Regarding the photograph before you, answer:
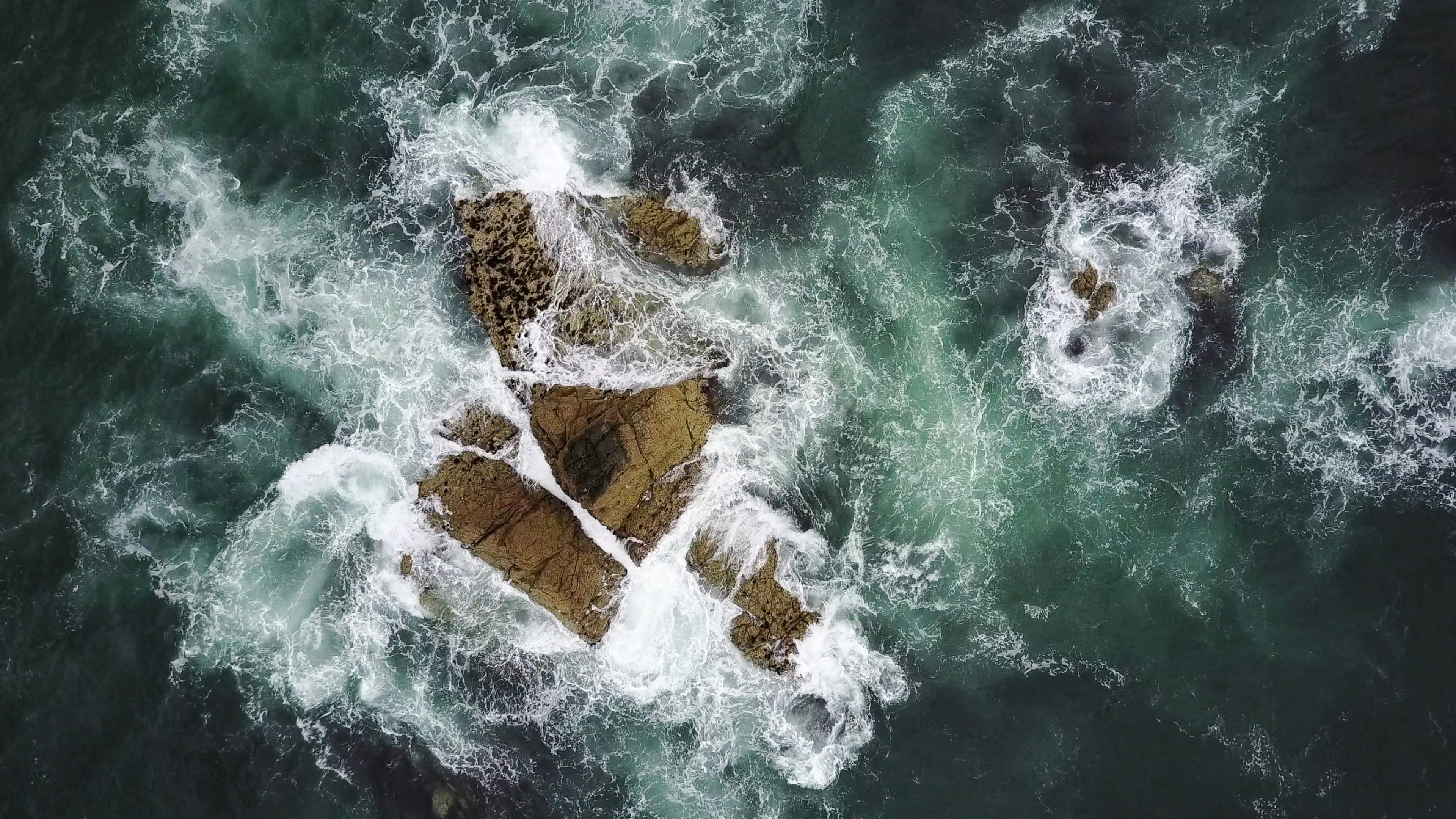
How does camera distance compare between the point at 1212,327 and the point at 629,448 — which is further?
the point at 1212,327

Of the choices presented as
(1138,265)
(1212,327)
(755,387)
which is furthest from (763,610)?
(1212,327)

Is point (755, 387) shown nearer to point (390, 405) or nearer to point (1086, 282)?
point (1086, 282)

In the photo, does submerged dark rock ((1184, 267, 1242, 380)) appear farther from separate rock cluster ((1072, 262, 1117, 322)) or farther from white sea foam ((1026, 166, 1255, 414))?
separate rock cluster ((1072, 262, 1117, 322))

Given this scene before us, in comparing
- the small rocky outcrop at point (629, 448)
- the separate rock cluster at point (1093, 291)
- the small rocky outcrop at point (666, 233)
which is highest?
the separate rock cluster at point (1093, 291)

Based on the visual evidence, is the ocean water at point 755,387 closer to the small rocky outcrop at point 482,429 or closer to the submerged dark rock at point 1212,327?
the submerged dark rock at point 1212,327

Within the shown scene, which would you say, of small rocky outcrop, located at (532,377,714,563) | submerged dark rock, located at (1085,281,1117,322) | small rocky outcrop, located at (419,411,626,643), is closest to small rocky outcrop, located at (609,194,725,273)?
small rocky outcrop, located at (532,377,714,563)

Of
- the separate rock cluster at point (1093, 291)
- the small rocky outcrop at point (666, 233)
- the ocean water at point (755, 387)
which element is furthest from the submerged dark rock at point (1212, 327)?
the small rocky outcrop at point (666, 233)
